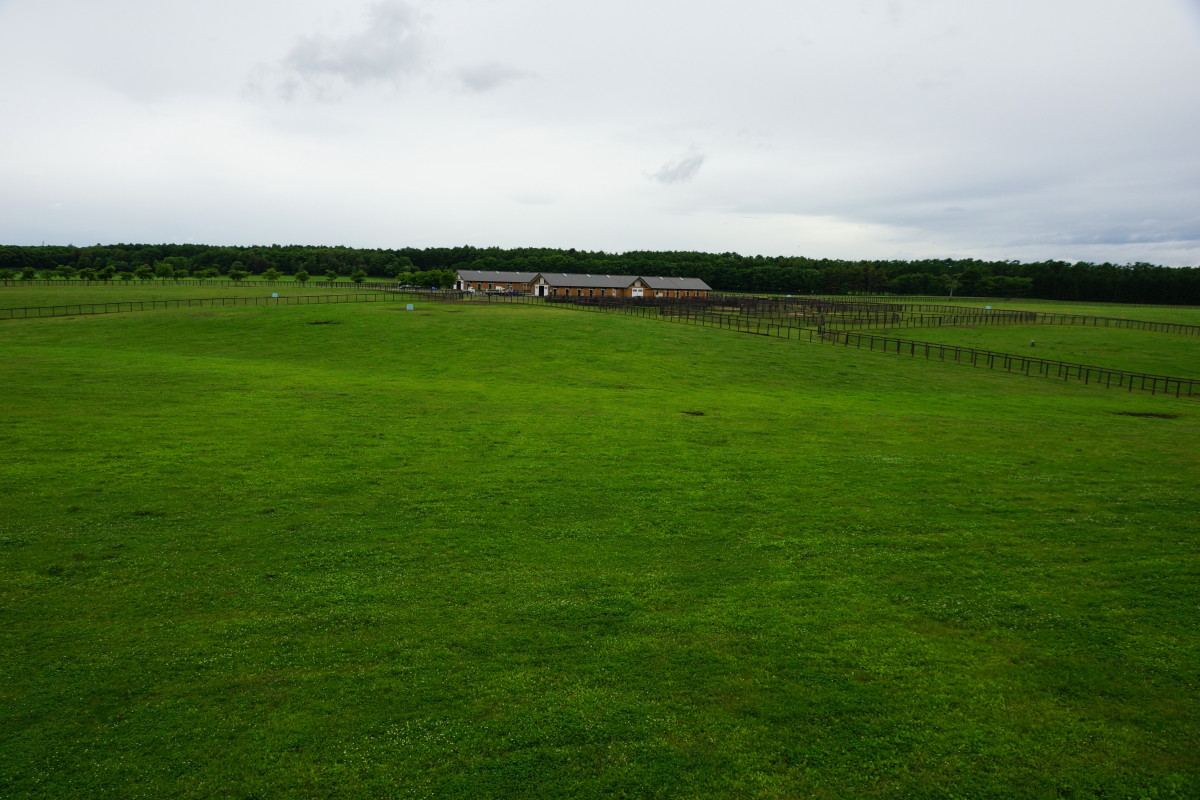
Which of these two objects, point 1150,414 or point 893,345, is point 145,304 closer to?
point 893,345

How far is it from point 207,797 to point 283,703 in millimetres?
1600

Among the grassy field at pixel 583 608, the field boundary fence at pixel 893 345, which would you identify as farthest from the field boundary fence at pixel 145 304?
the grassy field at pixel 583 608

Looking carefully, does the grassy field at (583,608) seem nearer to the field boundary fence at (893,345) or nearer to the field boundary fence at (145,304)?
the field boundary fence at (893,345)

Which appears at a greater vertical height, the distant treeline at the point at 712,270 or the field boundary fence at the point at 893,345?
the distant treeline at the point at 712,270

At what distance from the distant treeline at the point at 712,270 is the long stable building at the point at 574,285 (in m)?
26.0

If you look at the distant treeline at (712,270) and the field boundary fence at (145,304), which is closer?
the field boundary fence at (145,304)

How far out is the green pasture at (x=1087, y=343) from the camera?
5403cm

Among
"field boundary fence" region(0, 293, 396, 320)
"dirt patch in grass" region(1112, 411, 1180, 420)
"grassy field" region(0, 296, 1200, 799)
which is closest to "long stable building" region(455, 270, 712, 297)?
"field boundary fence" region(0, 293, 396, 320)

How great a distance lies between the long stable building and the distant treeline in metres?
26.0

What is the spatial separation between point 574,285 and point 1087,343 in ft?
254

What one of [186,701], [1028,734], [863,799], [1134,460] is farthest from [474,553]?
[1134,460]

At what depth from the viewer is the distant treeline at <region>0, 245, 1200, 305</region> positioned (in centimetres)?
14588

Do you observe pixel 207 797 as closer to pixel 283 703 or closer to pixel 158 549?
pixel 283 703

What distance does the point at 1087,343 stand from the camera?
2539 inches
